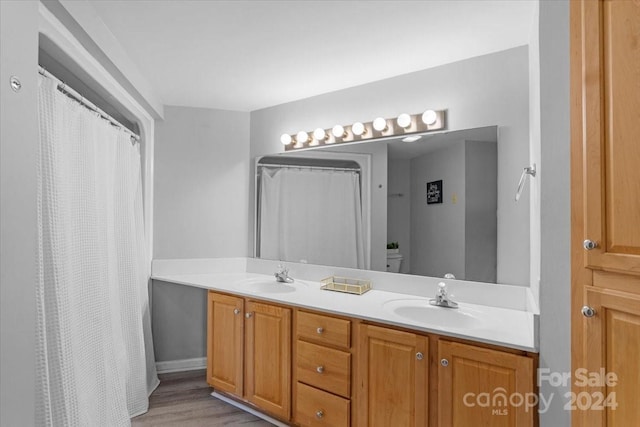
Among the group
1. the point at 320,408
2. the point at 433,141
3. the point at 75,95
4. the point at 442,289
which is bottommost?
the point at 320,408

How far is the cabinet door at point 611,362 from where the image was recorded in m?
0.95

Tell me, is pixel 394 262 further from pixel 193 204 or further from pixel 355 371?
pixel 193 204

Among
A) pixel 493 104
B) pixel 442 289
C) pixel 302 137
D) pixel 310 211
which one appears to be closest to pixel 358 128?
pixel 302 137

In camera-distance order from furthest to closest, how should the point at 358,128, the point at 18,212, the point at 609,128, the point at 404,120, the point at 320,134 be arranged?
1. the point at 320,134
2. the point at 358,128
3. the point at 404,120
4. the point at 609,128
5. the point at 18,212

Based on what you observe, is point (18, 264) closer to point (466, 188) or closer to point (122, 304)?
point (122, 304)

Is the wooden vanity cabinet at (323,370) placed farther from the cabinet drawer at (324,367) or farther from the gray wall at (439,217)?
the gray wall at (439,217)

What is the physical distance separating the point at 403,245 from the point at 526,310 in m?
0.79

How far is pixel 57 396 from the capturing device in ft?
4.81

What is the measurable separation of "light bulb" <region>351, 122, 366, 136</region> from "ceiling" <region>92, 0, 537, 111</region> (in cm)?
31

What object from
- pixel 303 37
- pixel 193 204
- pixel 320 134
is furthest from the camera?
pixel 193 204

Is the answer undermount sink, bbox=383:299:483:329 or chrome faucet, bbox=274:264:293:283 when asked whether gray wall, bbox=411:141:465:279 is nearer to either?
undermount sink, bbox=383:299:483:329

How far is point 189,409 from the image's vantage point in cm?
235

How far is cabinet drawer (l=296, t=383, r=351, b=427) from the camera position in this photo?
1810mm

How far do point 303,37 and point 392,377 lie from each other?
6.18 ft
